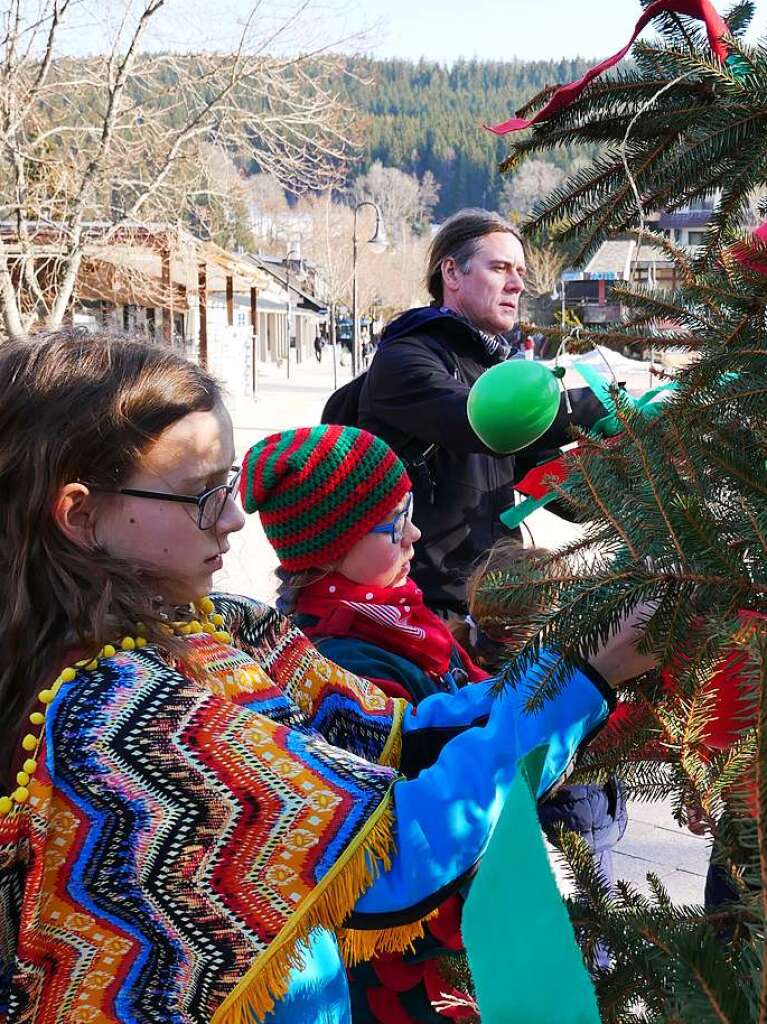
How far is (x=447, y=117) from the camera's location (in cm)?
11162

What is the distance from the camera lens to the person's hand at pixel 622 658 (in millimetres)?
1120

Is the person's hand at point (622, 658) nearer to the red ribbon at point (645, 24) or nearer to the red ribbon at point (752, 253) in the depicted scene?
the red ribbon at point (752, 253)

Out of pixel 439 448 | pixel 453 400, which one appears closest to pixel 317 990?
pixel 453 400

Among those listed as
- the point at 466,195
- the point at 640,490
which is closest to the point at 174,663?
the point at 640,490

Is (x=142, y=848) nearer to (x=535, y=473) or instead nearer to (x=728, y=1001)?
(x=728, y=1001)

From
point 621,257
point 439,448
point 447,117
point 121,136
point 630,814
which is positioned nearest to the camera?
point 621,257

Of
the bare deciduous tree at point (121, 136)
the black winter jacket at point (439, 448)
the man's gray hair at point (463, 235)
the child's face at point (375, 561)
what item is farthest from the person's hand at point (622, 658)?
the bare deciduous tree at point (121, 136)

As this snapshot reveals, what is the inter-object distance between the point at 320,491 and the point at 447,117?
11814cm

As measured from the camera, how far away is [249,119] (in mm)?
12047

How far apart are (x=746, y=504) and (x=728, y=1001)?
0.53 meters

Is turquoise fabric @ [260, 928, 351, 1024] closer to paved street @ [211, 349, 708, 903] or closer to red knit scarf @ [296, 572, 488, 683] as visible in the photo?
paved street @ [211, 349, 708, 903]

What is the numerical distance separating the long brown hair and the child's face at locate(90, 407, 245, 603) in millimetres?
20

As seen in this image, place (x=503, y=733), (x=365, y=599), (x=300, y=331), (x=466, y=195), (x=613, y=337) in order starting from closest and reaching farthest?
1. (x=503, y=733)
2. (x=613, y=337)
3. (x=365, y=599)
4. (x=300, y=331)
5. (x=466, y=195)

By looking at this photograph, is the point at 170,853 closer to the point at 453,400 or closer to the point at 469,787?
the point at 469,787
